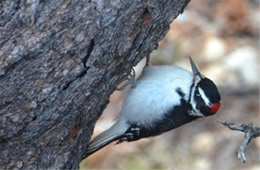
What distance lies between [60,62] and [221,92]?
4.26 metres

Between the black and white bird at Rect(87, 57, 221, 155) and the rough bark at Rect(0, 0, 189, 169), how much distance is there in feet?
2.53

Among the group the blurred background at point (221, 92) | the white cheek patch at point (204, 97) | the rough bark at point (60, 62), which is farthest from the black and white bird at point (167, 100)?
the blurred background at point (221, 92)

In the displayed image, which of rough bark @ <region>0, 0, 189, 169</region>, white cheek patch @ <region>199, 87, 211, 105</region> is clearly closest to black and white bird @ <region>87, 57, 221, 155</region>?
white cheek patch @ <region>199, 87, 211, 105</region>

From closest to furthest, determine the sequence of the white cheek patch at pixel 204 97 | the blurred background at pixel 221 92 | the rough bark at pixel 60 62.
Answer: the rough bark at pixel 60 62 < the white cheek patch at pixel 204 97 < the blurred background at pixel 221 92

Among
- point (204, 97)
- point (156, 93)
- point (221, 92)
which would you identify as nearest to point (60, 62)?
point (156, 93)

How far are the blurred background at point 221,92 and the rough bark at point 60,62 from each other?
324 centimetres

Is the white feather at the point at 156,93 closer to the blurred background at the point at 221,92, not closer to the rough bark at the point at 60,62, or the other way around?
the rough bark at the point at 60,62

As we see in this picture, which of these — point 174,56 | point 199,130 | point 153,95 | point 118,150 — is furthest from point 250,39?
point 153,95

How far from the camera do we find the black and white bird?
13.8 feet

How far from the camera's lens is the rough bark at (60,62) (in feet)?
10.0

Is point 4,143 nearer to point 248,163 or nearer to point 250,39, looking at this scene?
point 248,163

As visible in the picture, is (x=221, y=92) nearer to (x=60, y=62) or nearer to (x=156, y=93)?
(x=156, y=93)

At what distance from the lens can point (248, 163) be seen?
668 cm

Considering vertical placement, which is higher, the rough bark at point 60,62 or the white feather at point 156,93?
the white feather at point 156,93
